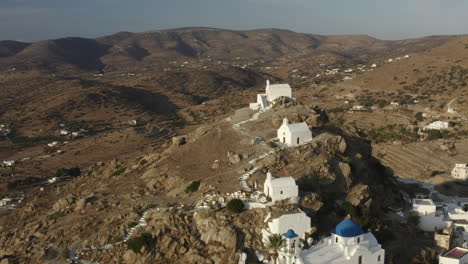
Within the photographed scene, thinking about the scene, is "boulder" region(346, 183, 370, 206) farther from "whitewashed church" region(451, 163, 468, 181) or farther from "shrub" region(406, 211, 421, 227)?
"whitewashed church" region(451, 163, 468, 181)

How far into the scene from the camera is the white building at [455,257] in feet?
99.4

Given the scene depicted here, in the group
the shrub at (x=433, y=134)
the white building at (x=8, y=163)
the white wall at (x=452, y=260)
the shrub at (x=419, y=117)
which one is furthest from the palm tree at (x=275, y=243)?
the shrub at (x=419, y=117)

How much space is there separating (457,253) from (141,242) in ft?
75.6

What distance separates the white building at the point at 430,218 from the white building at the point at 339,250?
448 inches

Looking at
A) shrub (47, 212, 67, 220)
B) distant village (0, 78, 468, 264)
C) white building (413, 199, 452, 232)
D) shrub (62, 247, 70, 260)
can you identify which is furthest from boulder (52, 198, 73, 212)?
white building (413, 199, 452, 232)

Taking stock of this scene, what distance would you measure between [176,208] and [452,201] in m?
30.7

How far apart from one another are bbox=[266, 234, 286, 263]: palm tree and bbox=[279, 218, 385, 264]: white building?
0.33 metres

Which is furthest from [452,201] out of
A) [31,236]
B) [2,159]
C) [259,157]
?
[2,159]

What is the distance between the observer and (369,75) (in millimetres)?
127562

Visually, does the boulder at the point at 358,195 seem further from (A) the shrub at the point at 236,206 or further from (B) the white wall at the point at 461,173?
(B) the white wall at the point at 461,173

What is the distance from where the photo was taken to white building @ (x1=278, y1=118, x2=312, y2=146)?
38.6m

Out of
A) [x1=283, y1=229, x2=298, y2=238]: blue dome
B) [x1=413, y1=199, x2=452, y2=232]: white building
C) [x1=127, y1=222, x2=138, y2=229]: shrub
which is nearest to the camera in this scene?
[x1=283, y1=229, x2=298, y2=238]: blue dome

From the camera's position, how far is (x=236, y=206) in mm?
30922

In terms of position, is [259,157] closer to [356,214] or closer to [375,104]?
[356,214]
